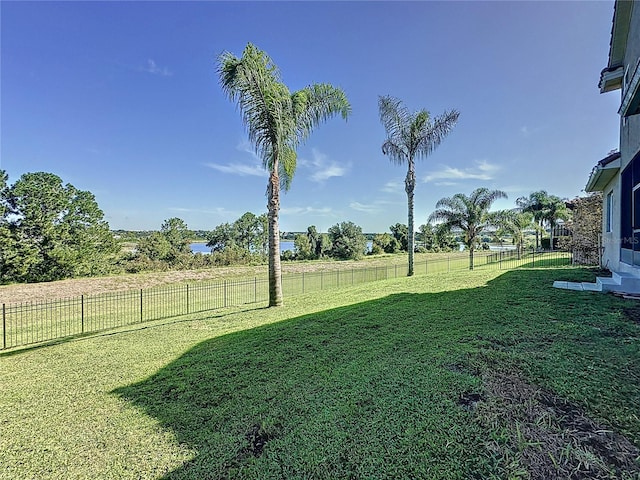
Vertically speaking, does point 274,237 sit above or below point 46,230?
below

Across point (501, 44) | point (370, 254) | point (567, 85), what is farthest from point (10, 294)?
point (370, 254)

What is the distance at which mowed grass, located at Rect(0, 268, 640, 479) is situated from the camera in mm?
2305

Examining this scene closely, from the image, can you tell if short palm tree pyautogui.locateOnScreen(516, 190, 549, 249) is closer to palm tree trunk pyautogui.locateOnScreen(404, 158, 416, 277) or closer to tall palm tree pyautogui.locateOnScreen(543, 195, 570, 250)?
tall palm tree pyautogui.locateOnScreen(543, 195, 570, 250)

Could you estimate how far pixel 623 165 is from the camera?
8000mm

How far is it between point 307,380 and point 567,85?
52.7ft

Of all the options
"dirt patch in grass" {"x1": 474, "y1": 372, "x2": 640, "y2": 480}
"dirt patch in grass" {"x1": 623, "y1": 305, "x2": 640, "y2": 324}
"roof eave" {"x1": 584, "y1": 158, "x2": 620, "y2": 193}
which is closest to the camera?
"dirt patch in grass" {"x1": 474, "y1": 372, "x2": 640, "y2": 480}

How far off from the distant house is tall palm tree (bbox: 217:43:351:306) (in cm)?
782

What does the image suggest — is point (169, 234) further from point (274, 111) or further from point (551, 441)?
point (551, 441)

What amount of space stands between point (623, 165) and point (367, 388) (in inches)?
380

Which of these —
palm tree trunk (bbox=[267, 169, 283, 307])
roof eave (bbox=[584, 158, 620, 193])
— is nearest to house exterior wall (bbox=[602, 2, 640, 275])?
roof eave (bbox=[584, 158, 620, 193])

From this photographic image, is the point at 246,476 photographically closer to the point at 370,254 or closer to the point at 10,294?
the point at 10,294

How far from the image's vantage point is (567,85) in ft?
41.1

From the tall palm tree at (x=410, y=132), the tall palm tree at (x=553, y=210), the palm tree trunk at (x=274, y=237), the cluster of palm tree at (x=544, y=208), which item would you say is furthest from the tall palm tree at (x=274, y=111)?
the tall palm tree at (x=553, y=210)

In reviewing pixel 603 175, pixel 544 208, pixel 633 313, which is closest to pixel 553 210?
pixel 544 208
